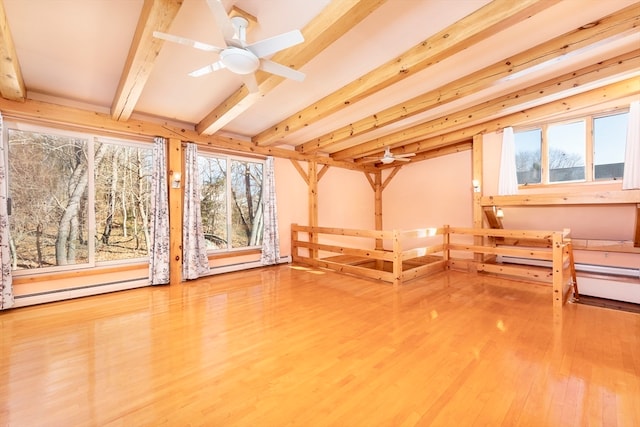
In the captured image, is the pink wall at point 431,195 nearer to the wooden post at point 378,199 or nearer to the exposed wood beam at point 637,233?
the wooden post at point 378,199

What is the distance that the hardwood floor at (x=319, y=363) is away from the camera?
156cm

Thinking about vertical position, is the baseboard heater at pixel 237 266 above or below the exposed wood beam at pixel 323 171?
below

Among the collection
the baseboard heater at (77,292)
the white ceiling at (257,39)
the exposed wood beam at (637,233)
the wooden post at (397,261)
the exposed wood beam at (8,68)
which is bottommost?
the baseboard heater at (77,292)

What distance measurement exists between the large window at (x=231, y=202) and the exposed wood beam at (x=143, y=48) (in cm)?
188

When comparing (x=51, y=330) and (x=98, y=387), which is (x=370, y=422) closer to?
(x=98, y=387)

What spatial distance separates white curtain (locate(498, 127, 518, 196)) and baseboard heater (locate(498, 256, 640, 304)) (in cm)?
171

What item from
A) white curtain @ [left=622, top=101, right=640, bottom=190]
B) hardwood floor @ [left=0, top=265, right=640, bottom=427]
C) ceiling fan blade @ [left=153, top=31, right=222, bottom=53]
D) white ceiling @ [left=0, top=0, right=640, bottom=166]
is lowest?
hardwood floor @ [left=0, top=265, right=640, bottom=427]

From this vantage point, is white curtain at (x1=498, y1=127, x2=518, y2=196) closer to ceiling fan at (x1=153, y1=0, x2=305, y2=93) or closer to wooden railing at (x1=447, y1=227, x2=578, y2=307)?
wooden railing at (x1=447, y1=227, x2=578, y2=307)

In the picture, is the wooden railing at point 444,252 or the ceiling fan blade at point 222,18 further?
the wooden railing at point 444,252

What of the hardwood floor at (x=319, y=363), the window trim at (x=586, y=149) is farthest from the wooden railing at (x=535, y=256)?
the window trim at (x=586, y=149)

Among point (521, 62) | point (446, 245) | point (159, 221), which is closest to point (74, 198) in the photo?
point (159, 221)

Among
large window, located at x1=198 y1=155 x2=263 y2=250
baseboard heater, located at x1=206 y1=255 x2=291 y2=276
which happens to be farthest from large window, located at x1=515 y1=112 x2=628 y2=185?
large window, located at x1=198 y1=155 x2=263 y2=250

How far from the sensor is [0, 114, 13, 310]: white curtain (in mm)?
3168

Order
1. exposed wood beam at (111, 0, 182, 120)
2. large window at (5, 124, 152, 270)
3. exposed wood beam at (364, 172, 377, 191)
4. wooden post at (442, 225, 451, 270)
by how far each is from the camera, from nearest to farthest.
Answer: exposed wood beam at (111, 0, 182, 120) → large window at (5, 124, 152, 270) → wooden post at (442, 225, 451, 270) → exposed wood beam at (364, 172, 377, 191)
